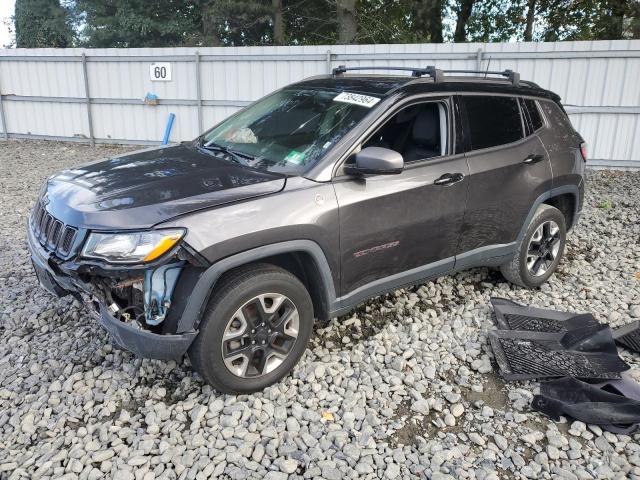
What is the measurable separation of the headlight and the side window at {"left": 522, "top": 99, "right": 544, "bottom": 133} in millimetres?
3179

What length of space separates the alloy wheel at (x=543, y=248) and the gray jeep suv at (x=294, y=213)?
0.09m

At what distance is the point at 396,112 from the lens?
367cm

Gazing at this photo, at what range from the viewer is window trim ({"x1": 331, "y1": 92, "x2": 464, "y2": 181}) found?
3.38 meters

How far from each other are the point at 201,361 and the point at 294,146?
151cm

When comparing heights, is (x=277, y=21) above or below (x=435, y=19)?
below

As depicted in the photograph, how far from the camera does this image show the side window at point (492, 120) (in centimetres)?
409

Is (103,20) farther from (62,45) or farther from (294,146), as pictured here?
(294,146)

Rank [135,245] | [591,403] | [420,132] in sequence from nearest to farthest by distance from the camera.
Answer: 1. [135,245]
2. [591,403]
3. [420,132]

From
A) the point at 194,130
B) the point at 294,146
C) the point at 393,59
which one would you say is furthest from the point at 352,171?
the point at 194,130

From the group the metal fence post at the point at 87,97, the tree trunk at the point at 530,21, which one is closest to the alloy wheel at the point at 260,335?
the metal fence post at the point at 87,97

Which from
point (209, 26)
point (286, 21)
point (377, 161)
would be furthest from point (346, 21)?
point (377, 161)

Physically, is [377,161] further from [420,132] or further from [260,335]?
[260,335]

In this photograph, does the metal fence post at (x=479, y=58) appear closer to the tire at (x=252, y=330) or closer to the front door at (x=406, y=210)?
the front door at (x=406, y=210)

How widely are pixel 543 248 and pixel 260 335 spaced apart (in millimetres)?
2889
